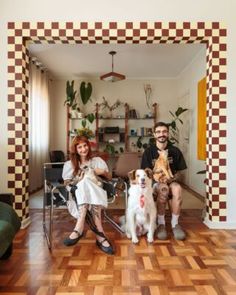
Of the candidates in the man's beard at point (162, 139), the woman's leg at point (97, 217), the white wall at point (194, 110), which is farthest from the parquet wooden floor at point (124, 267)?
the white wall at point (194, 110)

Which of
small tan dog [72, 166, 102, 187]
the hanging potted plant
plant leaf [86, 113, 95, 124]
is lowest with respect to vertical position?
small tan dog [72, 166, 102, 187]

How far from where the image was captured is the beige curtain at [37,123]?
526 centimetres

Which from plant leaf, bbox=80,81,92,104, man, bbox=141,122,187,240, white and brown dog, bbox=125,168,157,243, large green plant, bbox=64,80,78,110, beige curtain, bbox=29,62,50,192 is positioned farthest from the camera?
plant leaf, bbox=80,81,92,104

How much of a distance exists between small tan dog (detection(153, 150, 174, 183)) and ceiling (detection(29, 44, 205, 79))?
7.76ft

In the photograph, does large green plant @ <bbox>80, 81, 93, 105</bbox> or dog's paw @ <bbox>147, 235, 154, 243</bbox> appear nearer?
dog's paw @ <bbox>147, 235, 154, 243</bbox>

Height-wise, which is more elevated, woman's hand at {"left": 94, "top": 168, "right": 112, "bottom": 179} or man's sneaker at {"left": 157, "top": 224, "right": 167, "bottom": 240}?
woman's hand at {"left": 94, "top": 168, "right": 112, "bottom": 179}

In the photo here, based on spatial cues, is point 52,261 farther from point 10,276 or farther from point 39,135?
point 39,135

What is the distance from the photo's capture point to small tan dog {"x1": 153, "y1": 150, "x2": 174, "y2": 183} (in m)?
2.87

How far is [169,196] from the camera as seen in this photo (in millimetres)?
2934

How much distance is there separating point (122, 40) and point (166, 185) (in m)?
1.63

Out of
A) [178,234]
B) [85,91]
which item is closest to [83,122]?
[85,91]

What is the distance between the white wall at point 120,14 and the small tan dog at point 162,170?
72 centimetres

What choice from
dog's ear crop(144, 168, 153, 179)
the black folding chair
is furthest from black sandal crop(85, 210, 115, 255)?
dog's ear crop(144, 168, 153, 179)

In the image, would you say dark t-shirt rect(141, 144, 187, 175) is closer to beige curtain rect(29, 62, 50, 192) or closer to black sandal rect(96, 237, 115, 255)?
black sandal rect(96, 237, 115, 255)
